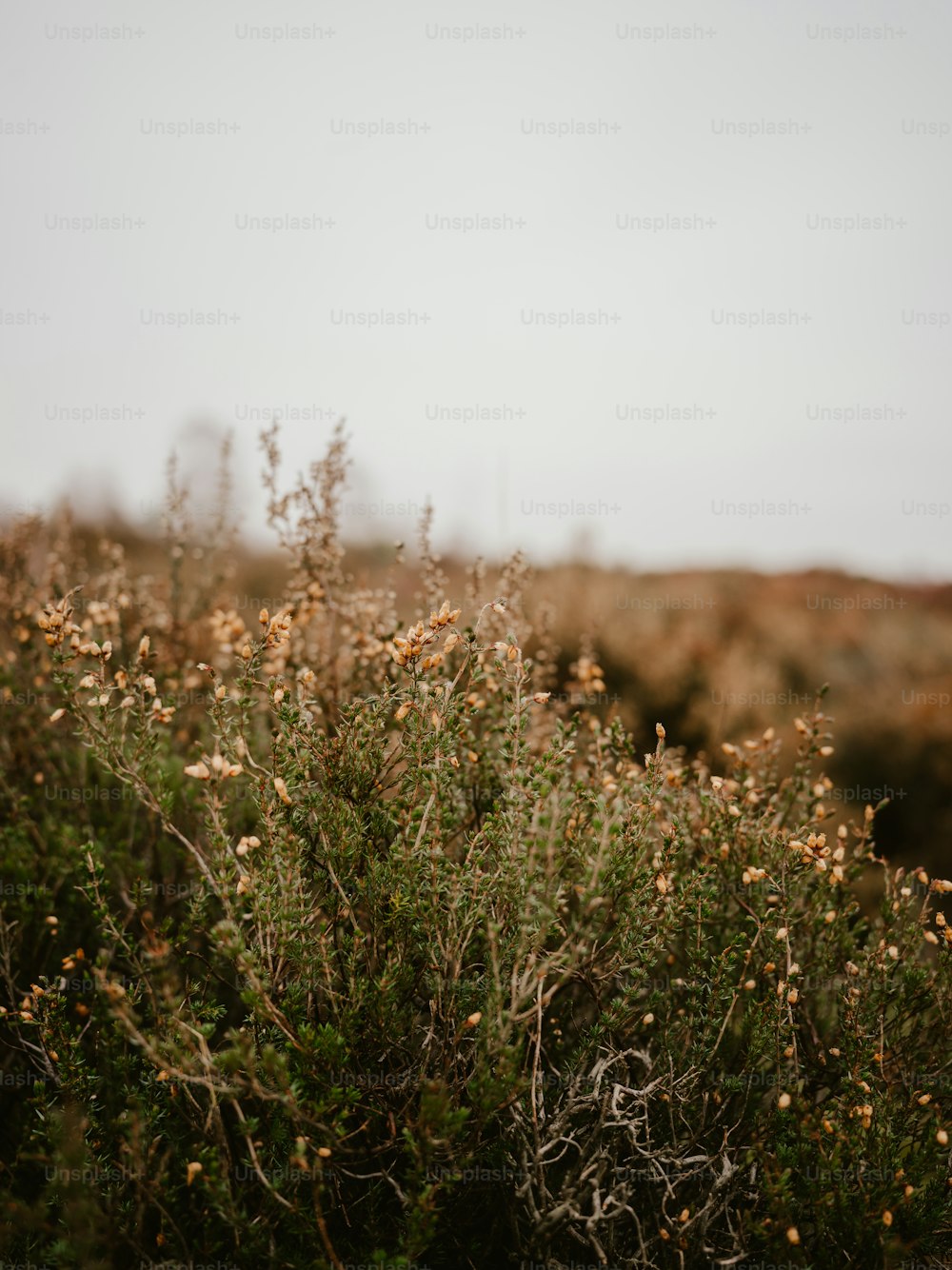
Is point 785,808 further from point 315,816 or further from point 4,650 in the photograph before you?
point 4,650

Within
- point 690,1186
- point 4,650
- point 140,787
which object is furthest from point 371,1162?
point 4,650

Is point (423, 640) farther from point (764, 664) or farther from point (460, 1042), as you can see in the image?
point (764, 664)

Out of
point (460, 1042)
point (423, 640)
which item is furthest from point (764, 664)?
point (423, 640)

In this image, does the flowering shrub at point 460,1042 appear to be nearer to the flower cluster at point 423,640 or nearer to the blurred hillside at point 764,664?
the flower cluster at point 423,640

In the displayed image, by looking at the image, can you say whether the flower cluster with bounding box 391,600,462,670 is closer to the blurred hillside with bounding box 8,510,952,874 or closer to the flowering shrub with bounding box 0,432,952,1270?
the flowering shrub with bounding box 0,432,952,1270

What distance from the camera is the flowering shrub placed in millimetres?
1580

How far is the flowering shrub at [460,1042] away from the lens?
158 cm

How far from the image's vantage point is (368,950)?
1979 mm

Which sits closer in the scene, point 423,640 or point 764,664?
point 423,640

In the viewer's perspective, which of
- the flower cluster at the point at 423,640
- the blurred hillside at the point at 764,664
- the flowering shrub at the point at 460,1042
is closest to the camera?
the flowering shrub at the point at 460,1042

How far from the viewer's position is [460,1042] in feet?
6.38

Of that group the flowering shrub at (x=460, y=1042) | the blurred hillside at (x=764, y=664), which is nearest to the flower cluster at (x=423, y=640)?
the flowering shrub at (x=460, y=1042)

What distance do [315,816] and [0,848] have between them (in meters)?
1.70

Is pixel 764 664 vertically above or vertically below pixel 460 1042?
below
